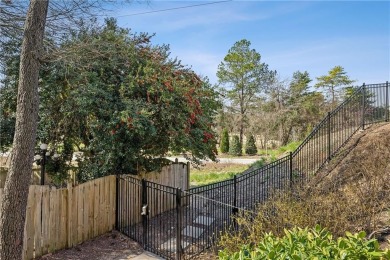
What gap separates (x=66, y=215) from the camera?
6.04 metres

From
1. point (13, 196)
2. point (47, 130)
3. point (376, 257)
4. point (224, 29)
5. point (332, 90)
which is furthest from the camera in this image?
point (332, 90)

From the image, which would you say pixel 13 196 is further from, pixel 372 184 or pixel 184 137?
pixel 372 184

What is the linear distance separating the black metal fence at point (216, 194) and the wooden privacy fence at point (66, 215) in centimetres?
34

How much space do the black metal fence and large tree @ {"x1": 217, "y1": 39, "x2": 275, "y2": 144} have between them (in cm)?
1454

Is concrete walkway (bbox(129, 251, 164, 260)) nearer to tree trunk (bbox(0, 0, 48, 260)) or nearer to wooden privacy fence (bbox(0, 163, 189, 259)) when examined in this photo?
wooden privacy fence (bbox(0, 163, 189, 259))

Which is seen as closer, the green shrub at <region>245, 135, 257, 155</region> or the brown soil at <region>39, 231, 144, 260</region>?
the brown soil at <region>39, 231, 144, 260</region>

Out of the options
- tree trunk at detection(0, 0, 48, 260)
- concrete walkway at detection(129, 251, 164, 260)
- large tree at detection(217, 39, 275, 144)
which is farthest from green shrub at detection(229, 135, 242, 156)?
tree trunk at detection(0, 0, 48, 260)

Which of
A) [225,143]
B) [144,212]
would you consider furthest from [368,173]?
[225,143]

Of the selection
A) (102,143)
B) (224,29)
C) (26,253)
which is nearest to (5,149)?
(102,143)

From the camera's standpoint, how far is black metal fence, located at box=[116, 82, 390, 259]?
6098 mm

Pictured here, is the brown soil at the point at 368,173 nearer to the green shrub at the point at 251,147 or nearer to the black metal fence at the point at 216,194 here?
the black metal fence at the point at 216,194

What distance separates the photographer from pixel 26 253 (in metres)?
5.28

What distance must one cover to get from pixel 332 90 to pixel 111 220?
2418cm

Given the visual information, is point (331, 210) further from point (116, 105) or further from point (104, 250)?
point (116, 105)
